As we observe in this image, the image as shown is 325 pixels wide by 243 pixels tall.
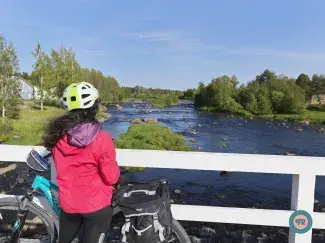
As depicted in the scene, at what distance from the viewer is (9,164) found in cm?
1362

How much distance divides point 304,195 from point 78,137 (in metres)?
2.26

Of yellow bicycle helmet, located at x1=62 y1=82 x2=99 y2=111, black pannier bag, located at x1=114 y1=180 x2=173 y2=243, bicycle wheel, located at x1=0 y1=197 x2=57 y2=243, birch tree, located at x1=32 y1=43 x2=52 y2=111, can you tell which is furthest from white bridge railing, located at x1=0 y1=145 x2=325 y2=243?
birch tree, located at x1=32 y1=43 x2=52 y2=111

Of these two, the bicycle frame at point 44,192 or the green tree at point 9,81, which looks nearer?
the bicycle frame at point 44,192

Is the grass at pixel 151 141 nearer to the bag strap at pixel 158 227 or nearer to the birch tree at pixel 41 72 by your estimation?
the bag strap at pixel 158 227

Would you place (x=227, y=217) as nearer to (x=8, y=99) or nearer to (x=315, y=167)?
(x=315, y=167)

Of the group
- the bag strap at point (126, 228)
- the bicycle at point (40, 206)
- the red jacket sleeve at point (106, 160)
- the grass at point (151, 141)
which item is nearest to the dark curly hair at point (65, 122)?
the red jacket sleeve at point (106, 160)

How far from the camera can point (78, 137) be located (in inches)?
97.5

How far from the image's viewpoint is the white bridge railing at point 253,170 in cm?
328

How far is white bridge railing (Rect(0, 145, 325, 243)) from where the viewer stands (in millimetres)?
3275

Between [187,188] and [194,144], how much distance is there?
15.0 metres

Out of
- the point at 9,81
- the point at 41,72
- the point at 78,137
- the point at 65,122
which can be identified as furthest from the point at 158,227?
the point at 41,72

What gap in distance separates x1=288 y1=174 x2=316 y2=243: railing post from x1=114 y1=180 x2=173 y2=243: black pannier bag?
4.83 ft

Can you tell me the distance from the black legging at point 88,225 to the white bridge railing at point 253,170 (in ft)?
2.77

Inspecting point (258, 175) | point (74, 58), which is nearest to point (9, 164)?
point (258, 175)
